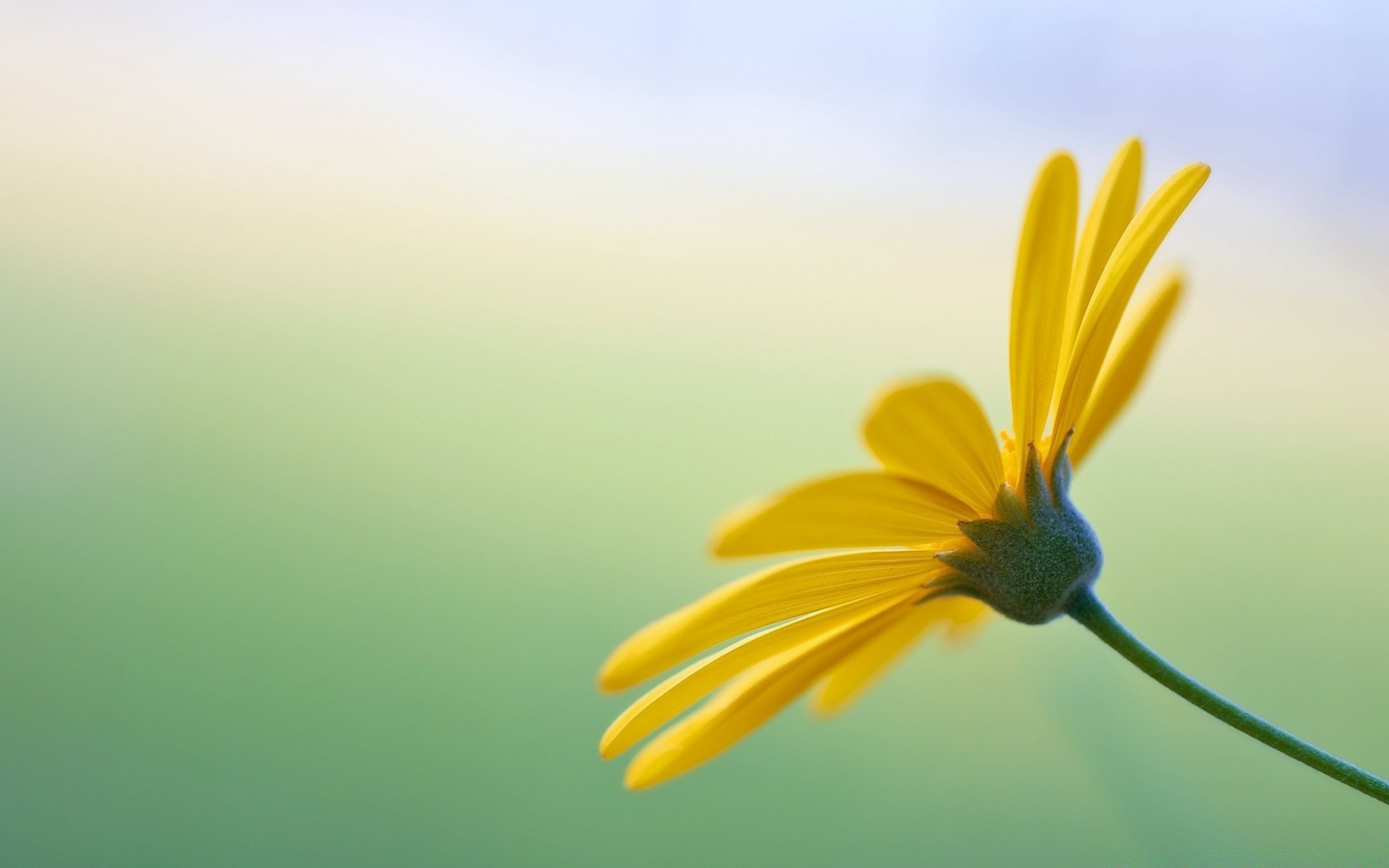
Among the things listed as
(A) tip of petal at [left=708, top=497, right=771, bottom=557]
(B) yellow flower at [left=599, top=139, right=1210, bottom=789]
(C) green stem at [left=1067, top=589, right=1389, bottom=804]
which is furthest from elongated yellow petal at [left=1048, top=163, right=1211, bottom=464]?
(A) tip of petal at [left=708, top=497, right=771, bottom=557]

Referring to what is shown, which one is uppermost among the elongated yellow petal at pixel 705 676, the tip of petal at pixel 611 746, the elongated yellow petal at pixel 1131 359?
the elongated yellow petal at pixel 1131 359

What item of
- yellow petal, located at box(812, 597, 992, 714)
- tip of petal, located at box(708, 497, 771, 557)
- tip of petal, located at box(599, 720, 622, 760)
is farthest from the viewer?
yellow petal, located at box(812, 597, 992, 714)

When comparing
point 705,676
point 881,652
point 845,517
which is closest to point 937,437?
point 845,517

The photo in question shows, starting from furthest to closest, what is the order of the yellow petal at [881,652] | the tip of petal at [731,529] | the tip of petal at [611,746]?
the yellow petal at [881,652] < the tip of petal at [611,746] < the tip of petal at [731,529]

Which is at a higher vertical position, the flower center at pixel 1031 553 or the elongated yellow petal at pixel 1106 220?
the elongated yellow petal at pixel 1106 220

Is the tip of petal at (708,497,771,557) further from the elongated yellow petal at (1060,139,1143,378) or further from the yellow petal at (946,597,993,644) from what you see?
the yellow petal at (946,597,993,644)

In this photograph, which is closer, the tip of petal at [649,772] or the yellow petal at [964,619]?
the tip of petal at [649,772]

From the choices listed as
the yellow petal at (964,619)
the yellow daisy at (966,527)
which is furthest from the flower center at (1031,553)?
the yellow petal at (964,619)

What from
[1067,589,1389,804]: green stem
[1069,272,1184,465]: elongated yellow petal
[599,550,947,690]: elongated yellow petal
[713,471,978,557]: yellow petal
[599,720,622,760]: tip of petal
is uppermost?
[1069,272,1184,465]: elongated yellow petal

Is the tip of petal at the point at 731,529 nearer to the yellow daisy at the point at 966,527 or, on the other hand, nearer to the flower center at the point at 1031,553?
the yellow daisy at the point at 966,527
